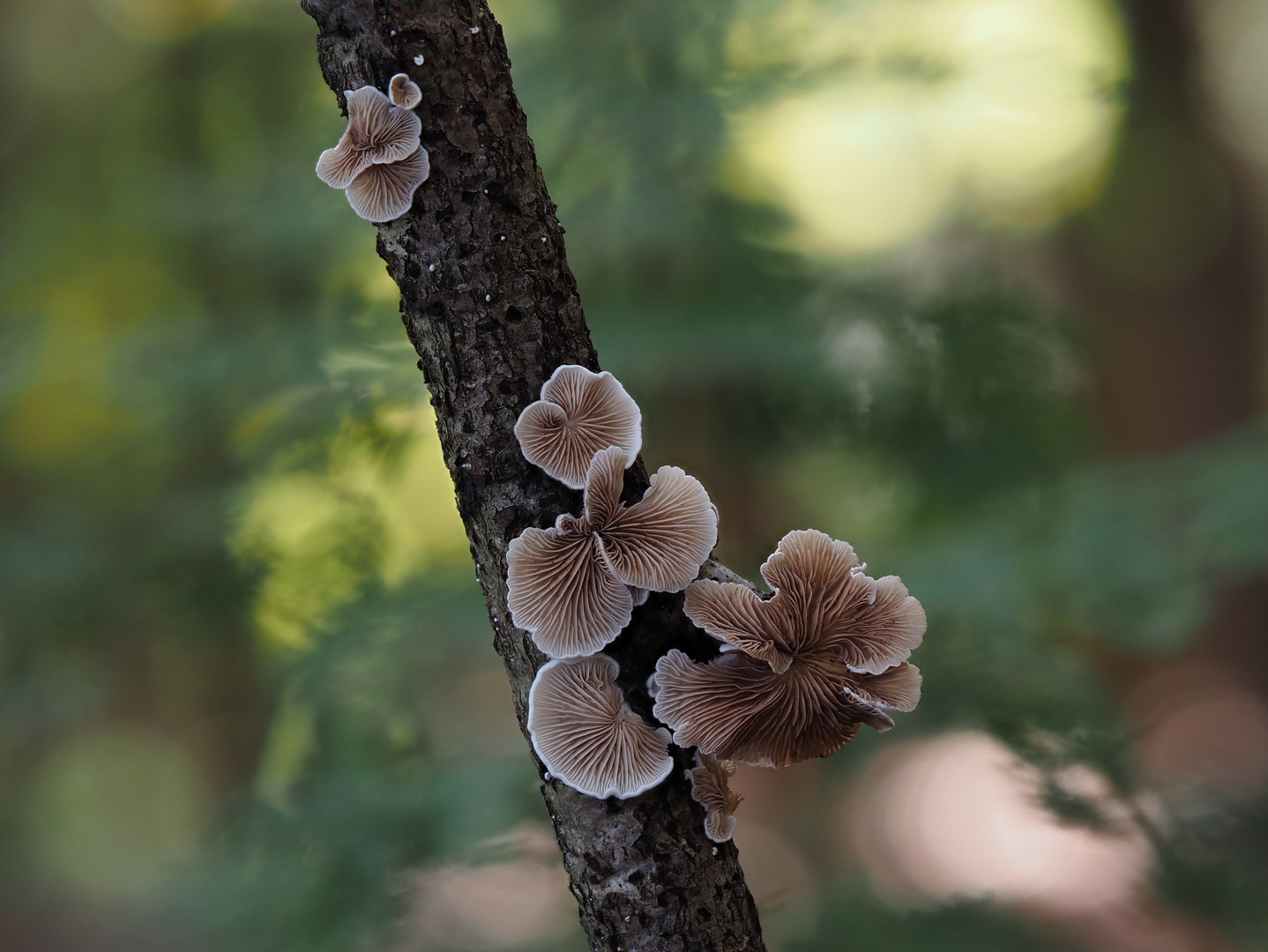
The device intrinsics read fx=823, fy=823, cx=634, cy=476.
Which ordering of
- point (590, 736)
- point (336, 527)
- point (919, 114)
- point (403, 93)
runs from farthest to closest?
point (919, 114) < point (336, 527) < point (590, 736) < point (403, 93)

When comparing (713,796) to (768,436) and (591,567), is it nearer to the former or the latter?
(591,567)

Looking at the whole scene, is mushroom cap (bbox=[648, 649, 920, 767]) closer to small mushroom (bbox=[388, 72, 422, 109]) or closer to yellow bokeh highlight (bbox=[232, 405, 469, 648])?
small mushroom (bbox=[388, 72, 422, 109])

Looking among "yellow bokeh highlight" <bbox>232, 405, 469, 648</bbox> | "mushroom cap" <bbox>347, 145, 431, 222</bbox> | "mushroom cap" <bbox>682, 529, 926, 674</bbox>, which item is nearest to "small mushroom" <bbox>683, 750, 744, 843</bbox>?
"mushroom cap" <bbox>682, 529, 926, 674</bbox>

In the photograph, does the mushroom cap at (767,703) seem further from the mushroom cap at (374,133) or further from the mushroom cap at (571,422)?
the mushroom cap at (374,133)

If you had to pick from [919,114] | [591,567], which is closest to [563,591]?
[591,567]

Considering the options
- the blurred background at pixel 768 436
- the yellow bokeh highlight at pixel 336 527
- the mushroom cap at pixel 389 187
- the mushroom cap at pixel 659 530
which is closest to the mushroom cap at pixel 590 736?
the mushroom cap at pixel 659 530

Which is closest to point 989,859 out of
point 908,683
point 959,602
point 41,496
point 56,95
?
point 959,602
